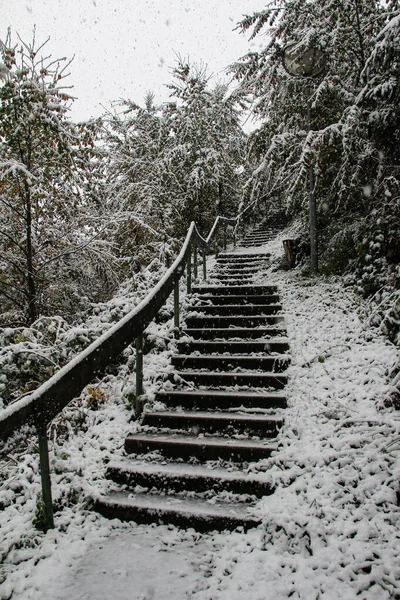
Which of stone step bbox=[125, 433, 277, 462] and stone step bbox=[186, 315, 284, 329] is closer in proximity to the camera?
stone step bbox=[125, 433, 277, 462]

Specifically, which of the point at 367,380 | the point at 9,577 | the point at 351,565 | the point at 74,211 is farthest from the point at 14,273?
the point at 351,565

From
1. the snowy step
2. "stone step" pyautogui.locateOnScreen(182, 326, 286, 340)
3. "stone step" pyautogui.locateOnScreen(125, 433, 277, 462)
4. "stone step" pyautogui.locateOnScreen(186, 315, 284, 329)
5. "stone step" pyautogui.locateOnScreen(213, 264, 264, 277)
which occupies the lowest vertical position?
"stone step" pyautogui.locateOnScreen(125, 433, 277, 462)

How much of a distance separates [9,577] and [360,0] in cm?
930

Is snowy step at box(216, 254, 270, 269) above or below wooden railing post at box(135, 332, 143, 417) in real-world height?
above

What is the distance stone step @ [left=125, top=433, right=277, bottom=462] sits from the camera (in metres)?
3.51

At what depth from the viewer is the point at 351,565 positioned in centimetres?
234

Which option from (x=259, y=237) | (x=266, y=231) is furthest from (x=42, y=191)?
(x=266, y=231)

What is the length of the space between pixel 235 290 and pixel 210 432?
3573mm

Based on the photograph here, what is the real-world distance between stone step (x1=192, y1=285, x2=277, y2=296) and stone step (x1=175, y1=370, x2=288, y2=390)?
2467 mm

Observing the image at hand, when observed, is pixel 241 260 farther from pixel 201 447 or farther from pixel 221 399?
pixel 201 447

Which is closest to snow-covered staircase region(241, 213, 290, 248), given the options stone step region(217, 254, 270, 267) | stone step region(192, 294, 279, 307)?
stone step region(217, 254, 270, 267)

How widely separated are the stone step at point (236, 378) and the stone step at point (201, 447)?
0.92 metres

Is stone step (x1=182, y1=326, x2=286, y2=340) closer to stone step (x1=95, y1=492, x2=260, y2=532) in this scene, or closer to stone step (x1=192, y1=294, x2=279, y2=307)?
stone step (x1=192, y1=294, x2=279, y2=307)

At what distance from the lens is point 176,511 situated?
9.89 ft
